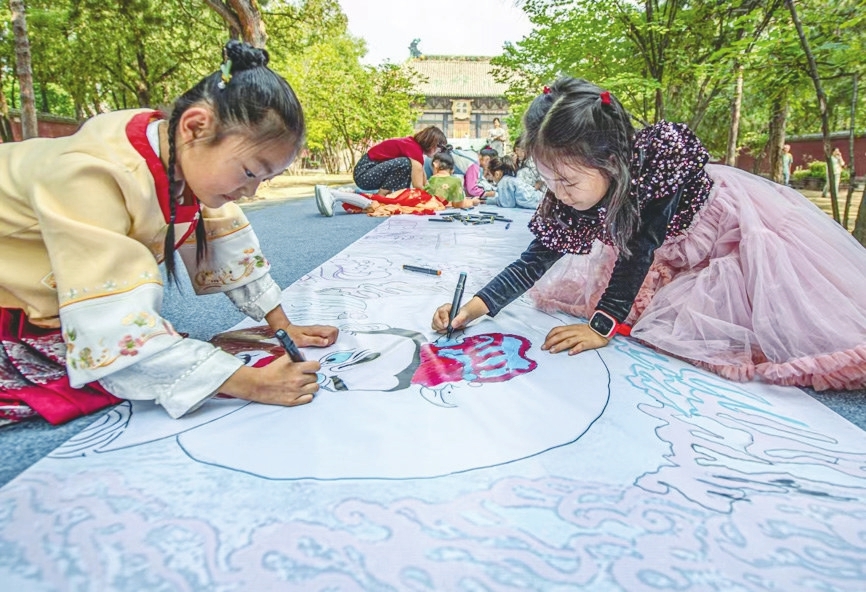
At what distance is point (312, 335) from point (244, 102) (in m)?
0.54

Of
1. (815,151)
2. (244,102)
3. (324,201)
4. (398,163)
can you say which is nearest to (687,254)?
(244,102)

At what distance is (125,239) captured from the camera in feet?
2.48

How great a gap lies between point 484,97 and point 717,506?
70.5 ft

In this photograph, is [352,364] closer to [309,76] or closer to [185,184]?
[185,184]

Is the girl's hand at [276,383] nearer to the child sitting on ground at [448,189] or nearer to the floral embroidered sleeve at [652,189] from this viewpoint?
the floral embroidered sleeve at [652,189]

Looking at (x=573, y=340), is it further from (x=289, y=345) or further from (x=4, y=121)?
(x=4, y=121)

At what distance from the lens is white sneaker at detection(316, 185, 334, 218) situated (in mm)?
4051

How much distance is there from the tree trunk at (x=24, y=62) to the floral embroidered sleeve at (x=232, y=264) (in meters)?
4.84

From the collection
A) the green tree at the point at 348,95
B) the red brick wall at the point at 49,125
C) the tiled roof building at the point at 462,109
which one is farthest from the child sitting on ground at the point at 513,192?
the tiled roof building at the point at 462,109

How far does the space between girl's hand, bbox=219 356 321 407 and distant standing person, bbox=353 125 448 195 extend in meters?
3.85

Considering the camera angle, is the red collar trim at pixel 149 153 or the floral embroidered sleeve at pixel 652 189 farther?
the floral embroidered sleeve at pixel 652 189

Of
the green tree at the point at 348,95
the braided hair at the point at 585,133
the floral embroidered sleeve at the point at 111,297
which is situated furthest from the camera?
the green tree at the point at 348,95

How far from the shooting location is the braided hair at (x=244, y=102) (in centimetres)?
81

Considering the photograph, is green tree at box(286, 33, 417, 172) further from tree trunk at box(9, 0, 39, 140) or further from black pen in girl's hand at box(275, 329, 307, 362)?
black pen in girl's hand at box(275, 329, 307, 362)
